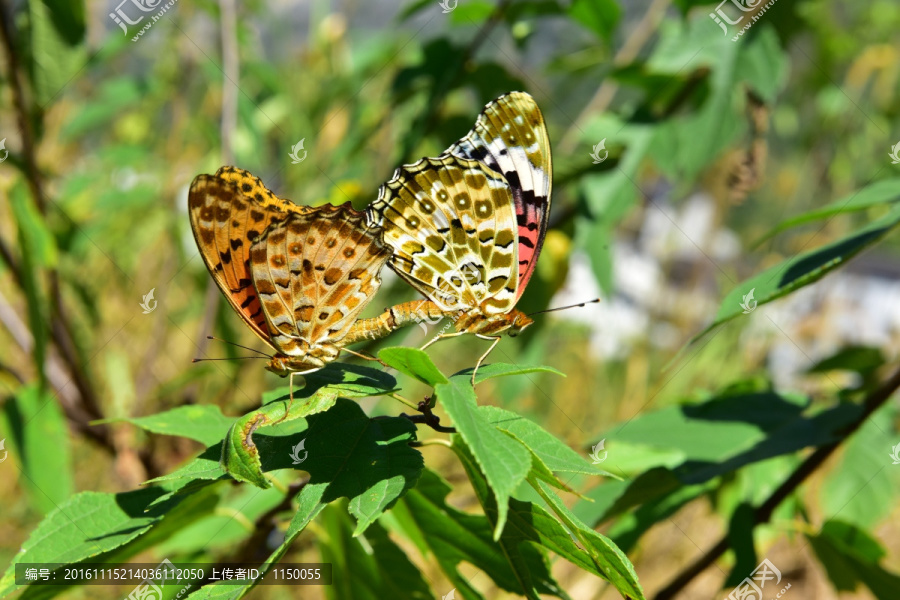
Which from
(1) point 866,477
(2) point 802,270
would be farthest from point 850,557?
(2) point 802,270

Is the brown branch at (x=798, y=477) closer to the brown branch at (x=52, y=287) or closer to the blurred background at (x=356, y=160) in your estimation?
the blurred background at (x=356, y=160)

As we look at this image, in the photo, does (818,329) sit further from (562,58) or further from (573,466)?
(573,466)

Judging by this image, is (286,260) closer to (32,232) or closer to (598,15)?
(32,232)

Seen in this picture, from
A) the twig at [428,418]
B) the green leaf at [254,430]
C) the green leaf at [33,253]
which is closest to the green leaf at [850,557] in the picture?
the twig at [428,418]

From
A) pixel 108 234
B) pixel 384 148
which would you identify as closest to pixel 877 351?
pixel 384 148

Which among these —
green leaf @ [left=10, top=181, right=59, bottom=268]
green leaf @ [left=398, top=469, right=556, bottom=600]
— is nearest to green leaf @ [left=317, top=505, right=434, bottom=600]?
green leaf @ [left=398, top=469, right=556, bottom=600]

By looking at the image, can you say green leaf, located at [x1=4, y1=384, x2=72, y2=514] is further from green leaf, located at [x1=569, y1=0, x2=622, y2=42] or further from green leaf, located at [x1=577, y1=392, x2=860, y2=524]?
green leaf, located at [x1=569, y1=0, x2=622, y2=42]
